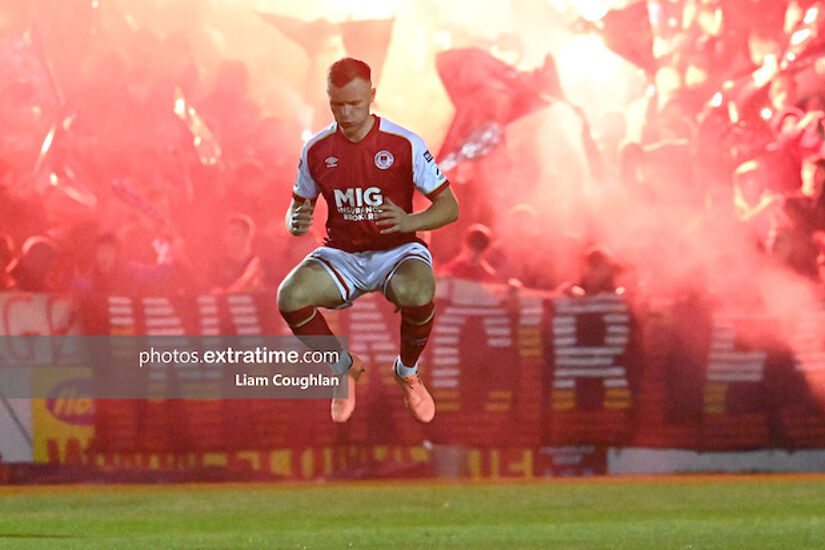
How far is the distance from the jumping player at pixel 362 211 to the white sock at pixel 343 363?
16 mm

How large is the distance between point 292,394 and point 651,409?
3463 mm

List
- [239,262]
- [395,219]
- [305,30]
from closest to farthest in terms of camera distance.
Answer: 1. [395,219]
2. [305,30]
3. [239,262]

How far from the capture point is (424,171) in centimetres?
643

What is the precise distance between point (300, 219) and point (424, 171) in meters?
0.57

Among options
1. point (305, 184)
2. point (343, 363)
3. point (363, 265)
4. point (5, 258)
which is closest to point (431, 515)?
point (5, 258)

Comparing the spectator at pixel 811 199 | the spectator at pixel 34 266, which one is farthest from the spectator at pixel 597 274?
the spectator at pixel 34 266

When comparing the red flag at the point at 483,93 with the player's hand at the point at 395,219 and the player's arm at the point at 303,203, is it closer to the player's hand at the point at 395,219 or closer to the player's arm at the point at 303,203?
the player's arm at the point at 303,203

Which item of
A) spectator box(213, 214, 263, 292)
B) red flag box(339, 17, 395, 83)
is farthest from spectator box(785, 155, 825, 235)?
spectator box(213, 214, 263, 292)

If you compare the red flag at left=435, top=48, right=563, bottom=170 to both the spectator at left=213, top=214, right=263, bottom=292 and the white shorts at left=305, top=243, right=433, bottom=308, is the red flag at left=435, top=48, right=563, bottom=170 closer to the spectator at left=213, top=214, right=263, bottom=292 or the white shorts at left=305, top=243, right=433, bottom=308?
the spectator at left=213, top=214, right=263, bottom=292

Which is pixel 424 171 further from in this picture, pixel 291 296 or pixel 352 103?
pixel 291 296

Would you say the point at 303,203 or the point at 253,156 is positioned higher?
the point at 253,156

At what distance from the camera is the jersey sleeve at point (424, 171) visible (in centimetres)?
639

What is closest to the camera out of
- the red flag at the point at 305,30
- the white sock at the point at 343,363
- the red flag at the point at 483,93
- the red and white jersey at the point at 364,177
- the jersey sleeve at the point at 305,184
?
the red and white jersey at the point at 364,177

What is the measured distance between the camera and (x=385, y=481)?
46.2 feet
